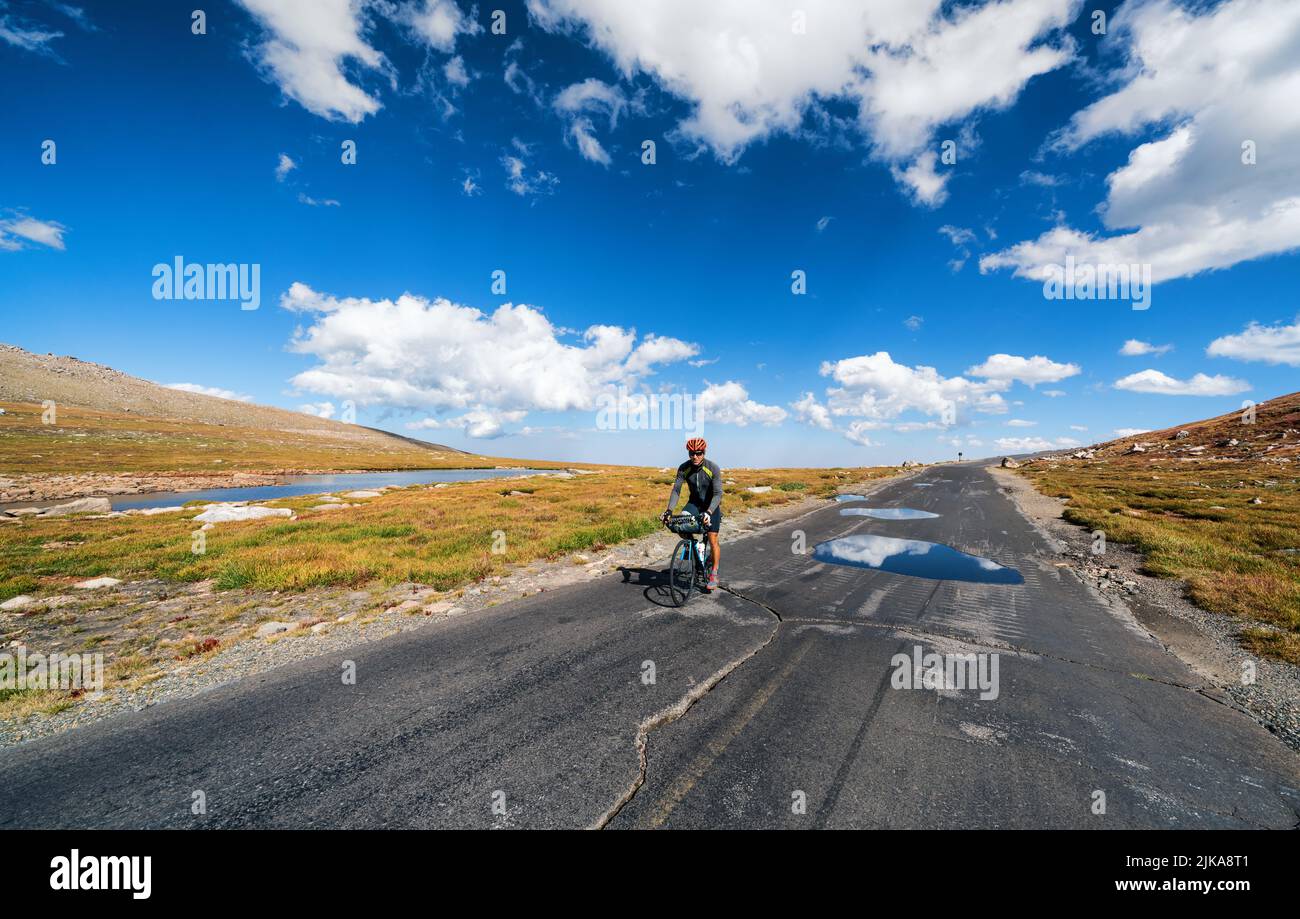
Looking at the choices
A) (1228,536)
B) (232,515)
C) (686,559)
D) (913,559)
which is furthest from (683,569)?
(232,515)

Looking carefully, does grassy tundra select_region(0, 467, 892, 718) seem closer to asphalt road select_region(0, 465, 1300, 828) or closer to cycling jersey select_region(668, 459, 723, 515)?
asphalt road select_region(0, 465, 1300, 828)

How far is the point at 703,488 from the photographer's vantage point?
32.8ft

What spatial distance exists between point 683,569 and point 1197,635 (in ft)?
30.9

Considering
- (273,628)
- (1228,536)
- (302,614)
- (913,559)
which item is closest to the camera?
(273,628)

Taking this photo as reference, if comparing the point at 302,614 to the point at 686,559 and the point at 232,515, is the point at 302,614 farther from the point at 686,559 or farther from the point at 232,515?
the point at 232,515

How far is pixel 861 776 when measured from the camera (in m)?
4.25

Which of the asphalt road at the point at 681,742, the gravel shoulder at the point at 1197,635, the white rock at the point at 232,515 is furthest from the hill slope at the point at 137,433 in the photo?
the gravel shoulder at the point at 1197,635

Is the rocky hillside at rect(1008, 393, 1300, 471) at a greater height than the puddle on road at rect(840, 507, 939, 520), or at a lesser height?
greater

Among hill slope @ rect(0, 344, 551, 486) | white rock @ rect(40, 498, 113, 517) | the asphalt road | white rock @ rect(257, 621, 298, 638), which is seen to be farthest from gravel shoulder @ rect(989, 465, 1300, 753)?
hill slope @ rect(0, 344, 551, 486)

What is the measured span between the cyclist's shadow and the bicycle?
18cm

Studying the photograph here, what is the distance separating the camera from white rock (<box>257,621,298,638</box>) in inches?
314

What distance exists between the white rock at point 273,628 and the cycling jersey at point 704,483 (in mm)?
7743
